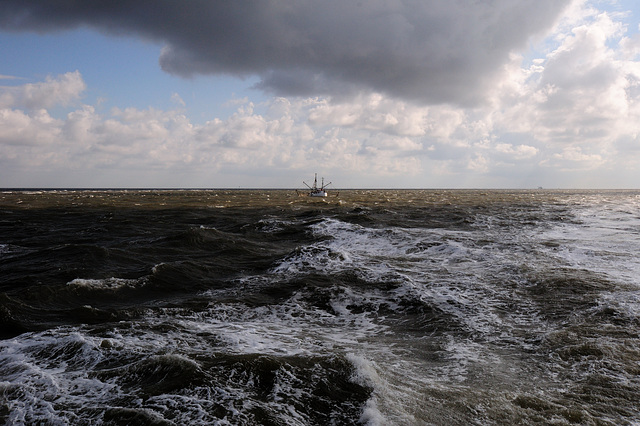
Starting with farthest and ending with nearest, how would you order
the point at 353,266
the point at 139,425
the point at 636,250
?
the point at 636,250
the point at 353,266
the point at 139,425

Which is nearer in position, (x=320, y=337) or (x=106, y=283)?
(x=320, y=337)

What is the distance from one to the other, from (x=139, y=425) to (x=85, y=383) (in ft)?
5.67

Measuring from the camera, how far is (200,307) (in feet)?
33.9

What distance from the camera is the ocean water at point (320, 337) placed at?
524cm

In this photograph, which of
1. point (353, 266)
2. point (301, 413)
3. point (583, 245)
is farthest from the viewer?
point (583, 245)

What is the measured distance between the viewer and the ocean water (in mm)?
5242

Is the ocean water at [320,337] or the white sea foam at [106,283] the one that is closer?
the ocean water at [320,337]

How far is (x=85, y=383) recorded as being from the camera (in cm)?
579

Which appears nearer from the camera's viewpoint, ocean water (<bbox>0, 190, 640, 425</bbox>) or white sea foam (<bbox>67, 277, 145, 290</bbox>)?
ocean water (<bbox>0, 190, 640, 425</bbox>)

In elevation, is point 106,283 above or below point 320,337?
above

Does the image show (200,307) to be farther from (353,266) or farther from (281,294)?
(353,266)

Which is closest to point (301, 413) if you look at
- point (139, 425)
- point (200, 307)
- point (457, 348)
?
point (139, 425)

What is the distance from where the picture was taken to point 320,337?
27.5 feet

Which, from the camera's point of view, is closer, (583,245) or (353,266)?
(353,266)
